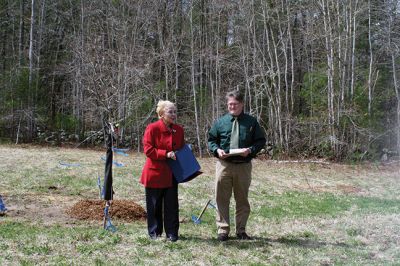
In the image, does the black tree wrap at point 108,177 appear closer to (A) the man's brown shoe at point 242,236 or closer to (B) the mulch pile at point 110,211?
(B) the mulch pile at point 110,211

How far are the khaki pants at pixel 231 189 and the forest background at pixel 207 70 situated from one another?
1351 centimetres

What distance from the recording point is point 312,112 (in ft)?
66.6

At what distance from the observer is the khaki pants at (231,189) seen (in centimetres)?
→ 567

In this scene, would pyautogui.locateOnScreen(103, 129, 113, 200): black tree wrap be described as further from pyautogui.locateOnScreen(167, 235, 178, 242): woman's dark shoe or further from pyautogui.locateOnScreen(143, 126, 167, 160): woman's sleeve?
pyautogui.locateOnScreen(167, 235, 178, 242): woman's dark shoe

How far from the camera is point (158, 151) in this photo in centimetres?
555

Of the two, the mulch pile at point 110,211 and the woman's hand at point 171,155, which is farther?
Answer: the mulch pile at point 110,211

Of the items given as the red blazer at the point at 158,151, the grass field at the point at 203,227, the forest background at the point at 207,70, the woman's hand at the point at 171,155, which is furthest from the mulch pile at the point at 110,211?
the forest background at the point at 207,70

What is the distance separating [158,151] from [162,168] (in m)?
0.22

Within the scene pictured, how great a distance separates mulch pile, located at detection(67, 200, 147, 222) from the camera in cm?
724

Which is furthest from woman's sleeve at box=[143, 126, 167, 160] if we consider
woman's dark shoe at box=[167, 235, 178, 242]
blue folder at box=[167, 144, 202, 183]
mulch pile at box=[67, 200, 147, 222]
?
mulch pile at box=[67, 200, 147, 222]

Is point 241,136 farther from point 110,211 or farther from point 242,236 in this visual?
point 110,211

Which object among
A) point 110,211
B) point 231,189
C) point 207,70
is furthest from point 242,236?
point 207,70

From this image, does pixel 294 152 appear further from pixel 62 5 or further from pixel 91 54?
pixel 62 5

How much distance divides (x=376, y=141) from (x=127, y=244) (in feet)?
53.2
